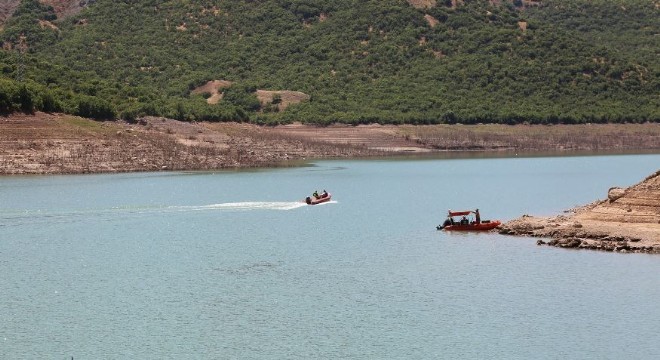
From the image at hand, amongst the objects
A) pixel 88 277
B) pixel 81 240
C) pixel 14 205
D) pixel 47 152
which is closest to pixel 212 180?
Result: pixel 47 152

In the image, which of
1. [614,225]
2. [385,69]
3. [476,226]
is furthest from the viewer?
[385,69]

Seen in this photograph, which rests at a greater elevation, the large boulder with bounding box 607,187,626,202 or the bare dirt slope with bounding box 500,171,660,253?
the large boulder with bounding box 607,187,626,202

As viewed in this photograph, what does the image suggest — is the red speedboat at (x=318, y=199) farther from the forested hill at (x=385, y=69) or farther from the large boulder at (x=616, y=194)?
the forested hill at (x=385, y=69)

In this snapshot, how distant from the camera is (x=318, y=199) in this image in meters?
82.3

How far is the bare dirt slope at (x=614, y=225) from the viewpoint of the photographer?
55688 mm

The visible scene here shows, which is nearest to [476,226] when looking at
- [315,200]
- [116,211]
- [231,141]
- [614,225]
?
[614,225]

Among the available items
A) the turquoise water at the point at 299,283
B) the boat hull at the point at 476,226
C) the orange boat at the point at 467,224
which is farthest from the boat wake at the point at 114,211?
the boat hull at the point at 476,226

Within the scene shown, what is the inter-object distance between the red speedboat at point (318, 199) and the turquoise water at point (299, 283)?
0.62 meters

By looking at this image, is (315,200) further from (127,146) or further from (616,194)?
(127,146)

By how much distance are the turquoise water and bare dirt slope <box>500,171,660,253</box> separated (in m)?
1.44

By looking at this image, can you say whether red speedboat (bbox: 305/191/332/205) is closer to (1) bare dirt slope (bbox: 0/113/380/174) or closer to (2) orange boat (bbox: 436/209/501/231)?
(2) orange boat (bbox: 436/209/501/231)

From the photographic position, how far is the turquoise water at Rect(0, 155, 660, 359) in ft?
127

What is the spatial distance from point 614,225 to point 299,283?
18.7 meters

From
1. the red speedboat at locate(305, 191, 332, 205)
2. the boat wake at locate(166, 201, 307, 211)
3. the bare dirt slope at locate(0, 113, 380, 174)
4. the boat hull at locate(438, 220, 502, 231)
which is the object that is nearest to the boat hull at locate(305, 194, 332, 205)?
the red speedboat at locate(305, 191, 332, 205)
